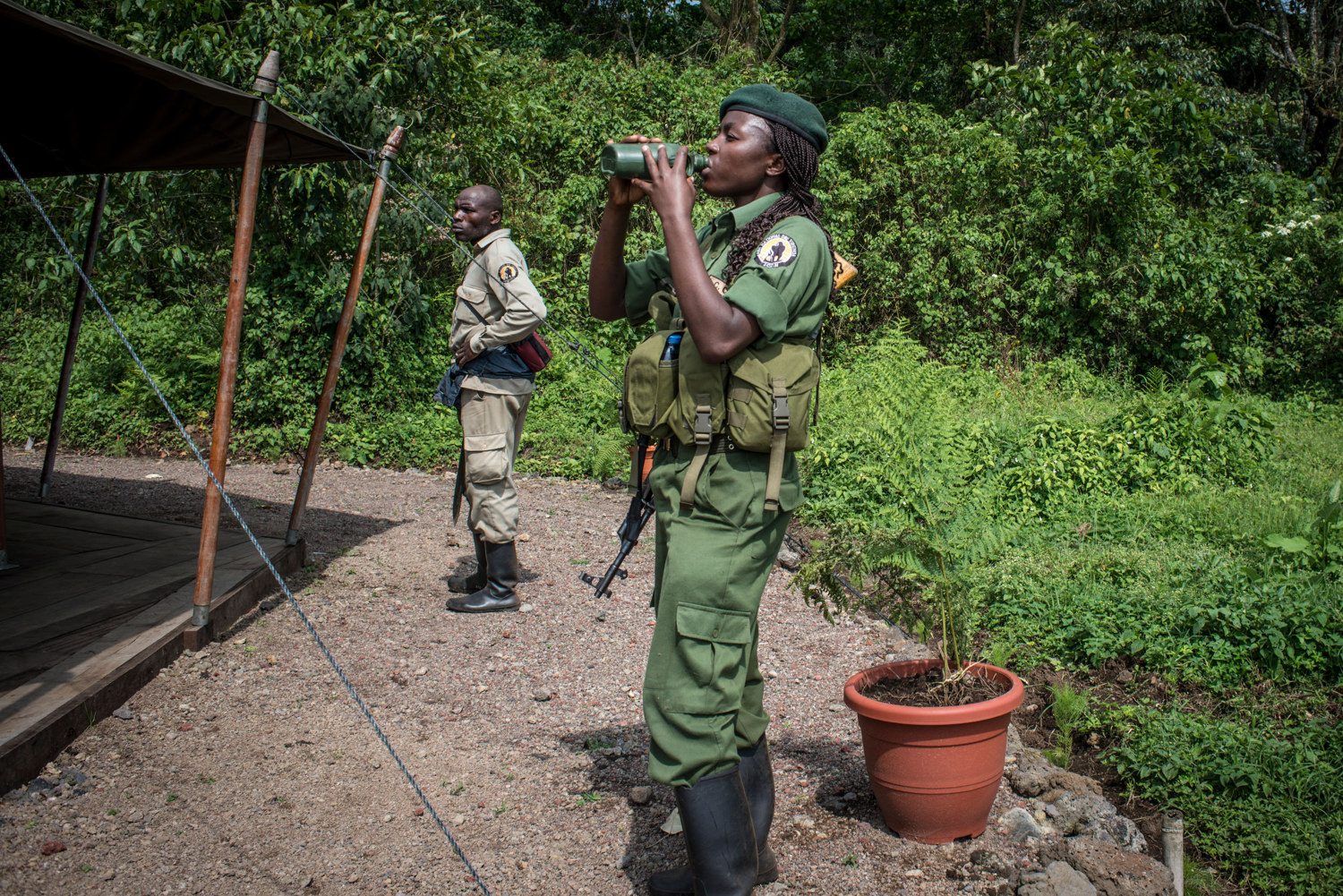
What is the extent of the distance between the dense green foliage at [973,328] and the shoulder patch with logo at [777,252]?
1.18 metres

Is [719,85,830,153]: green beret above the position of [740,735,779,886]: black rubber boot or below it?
above

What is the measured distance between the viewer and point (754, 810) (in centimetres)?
Result: 256

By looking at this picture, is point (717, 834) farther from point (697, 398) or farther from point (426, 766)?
point (426, 766)

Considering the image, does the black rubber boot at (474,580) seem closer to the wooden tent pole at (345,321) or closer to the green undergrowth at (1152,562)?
the wooden tent pole at (345,321)

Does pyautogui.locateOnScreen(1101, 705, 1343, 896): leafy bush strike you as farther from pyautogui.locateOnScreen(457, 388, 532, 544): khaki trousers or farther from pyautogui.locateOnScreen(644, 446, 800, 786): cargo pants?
pyautogui.locateOnScreen(457, 388, 532, 544): khaki trousers

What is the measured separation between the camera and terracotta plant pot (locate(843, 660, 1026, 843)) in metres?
2.81

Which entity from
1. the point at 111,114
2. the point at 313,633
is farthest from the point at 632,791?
the point at 111,114

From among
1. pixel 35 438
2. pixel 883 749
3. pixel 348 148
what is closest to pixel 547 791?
pixel 883 749

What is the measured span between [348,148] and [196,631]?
2.46 meters

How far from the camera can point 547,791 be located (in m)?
3.25

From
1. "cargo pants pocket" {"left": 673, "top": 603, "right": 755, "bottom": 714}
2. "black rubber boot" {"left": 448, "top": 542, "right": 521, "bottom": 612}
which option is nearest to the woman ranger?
"cargo pants pocket" {"left": 673, "top": 603, "right": 755, "bottom": 714}

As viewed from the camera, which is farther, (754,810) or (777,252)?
(754,810)

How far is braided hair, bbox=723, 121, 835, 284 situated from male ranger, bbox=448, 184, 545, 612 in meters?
2.55

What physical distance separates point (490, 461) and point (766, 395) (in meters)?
2.90
